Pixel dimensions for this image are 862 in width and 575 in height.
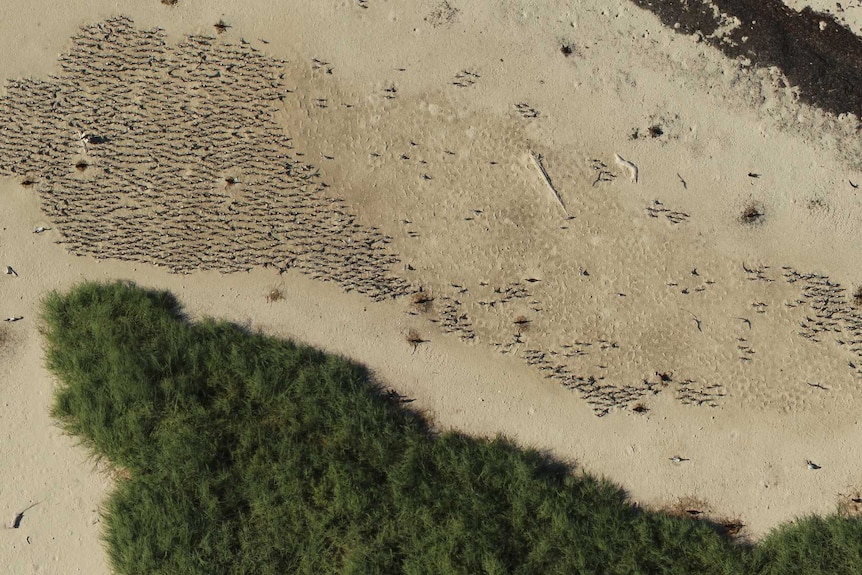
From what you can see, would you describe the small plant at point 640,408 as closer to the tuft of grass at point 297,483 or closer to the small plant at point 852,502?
the tuft of grass at point 297,483

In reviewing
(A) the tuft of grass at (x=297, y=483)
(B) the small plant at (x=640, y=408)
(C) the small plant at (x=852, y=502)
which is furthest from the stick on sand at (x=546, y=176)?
(C) the small plant at (x=852, y=502)

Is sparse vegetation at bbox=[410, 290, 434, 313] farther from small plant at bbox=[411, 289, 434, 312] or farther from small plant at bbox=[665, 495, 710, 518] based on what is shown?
small plant at bbox=[665, 495, 710, 518]

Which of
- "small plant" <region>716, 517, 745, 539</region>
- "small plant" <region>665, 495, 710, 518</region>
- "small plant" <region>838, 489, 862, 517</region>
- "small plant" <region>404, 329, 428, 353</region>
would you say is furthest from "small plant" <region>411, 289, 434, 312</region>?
"small plant" <region>838, 489, 862, 517</region>

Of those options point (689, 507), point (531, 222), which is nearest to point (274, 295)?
point (531, 222)

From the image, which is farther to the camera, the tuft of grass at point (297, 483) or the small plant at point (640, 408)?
the small plant at point (640, 408)

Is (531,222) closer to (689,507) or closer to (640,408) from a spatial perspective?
(640,408)

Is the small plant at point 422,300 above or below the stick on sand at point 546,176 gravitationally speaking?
below

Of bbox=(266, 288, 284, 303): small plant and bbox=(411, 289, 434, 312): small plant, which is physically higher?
bbox=(411, 289, 434, 312): small plant
